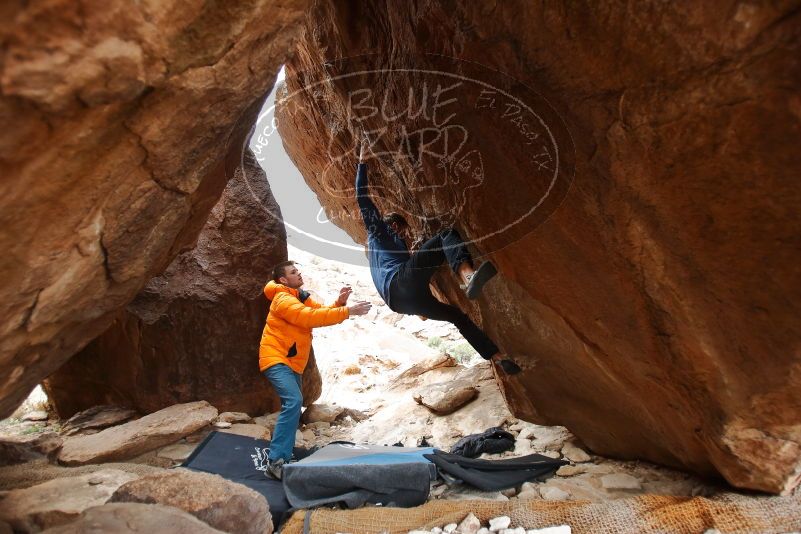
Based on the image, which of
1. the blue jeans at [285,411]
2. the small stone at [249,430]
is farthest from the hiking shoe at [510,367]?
the small stone at [249,430]

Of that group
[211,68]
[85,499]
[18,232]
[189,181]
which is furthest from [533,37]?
[85,499]

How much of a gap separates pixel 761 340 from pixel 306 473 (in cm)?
266

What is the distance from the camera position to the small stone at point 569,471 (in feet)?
12.3

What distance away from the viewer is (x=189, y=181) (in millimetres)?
2346

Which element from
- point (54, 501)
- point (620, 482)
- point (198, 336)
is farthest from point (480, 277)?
point (198, 336)

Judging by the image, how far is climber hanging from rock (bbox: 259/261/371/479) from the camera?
4.29 meters

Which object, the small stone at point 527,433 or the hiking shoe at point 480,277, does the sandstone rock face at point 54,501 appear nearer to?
the hiking shoe at point 480,277

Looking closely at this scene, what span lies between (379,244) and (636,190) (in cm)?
248

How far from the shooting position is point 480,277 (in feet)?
12.9

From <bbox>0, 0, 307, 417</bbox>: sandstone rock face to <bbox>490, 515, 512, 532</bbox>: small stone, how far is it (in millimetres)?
A: 2224

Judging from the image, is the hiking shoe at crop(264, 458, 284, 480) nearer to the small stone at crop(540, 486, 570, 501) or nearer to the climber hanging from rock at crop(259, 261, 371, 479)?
the climber hanging from rock at crop(259, 261, 371, 479)

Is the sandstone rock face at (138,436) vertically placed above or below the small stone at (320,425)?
above

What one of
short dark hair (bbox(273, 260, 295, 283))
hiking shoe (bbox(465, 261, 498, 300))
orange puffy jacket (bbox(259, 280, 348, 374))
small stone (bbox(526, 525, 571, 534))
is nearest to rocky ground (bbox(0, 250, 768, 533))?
small stone (bbox(526, 525, 571, 534))

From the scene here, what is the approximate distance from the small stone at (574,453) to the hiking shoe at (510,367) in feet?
2.39
